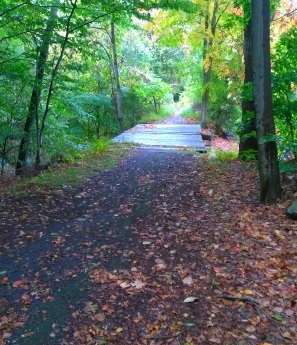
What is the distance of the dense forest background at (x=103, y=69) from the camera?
6.50 metres

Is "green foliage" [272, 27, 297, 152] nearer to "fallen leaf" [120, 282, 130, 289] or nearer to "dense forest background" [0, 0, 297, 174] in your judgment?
"dense forest background" [0, 0, 297, 174]

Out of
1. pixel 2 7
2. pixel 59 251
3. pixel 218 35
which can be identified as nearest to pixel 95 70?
pixel 218 35

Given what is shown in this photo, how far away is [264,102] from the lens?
466cm

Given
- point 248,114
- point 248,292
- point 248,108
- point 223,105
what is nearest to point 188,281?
point 248,292

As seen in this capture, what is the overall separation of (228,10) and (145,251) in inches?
485

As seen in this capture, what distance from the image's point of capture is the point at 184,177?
24.1 feet

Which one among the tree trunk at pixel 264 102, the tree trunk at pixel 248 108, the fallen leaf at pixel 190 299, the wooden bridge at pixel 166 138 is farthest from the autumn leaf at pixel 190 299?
the wooden bridge at pixel 166 138

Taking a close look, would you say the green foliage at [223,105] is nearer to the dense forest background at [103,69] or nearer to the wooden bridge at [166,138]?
the dense forest background at [103,69]

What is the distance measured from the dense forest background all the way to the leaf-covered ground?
1.63 meters

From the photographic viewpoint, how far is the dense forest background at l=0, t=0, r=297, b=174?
650 cm

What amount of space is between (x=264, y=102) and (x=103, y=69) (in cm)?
1231

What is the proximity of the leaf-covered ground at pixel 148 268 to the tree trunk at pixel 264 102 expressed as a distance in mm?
367

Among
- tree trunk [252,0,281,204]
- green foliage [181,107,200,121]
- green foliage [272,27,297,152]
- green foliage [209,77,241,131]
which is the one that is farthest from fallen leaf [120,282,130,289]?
green foliage [181,107,200,121]

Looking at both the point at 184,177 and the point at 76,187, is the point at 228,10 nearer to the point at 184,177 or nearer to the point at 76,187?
the point at 184,177
